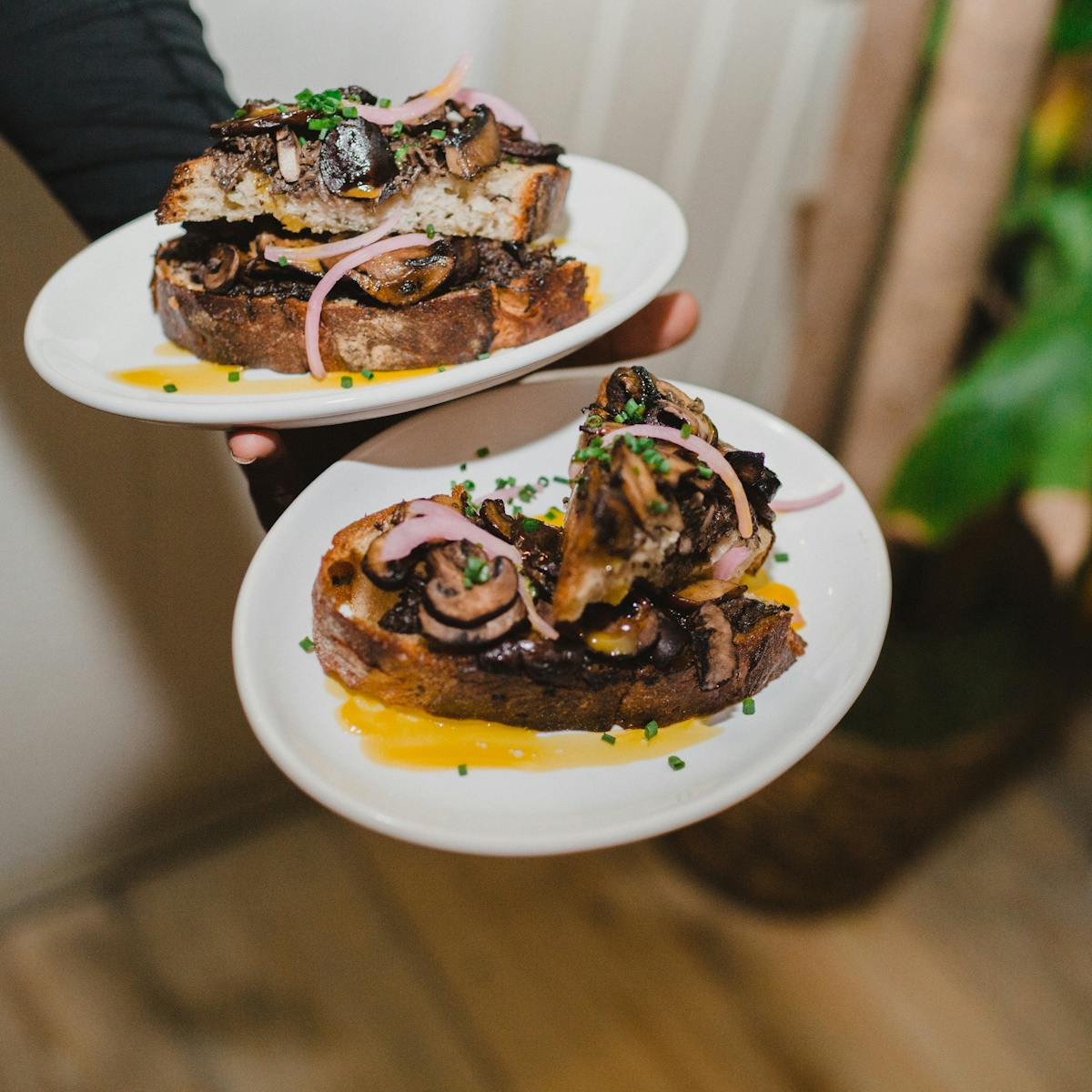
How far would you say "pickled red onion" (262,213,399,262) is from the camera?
5.98 ft

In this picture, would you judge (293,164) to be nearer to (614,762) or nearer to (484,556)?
(484,556)

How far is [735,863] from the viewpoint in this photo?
3301mm

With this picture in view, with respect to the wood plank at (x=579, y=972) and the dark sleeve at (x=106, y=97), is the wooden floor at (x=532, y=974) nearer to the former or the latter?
the wood plank at (x=579, y=972)

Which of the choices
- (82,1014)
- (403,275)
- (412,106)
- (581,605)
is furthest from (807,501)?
(82,1014)

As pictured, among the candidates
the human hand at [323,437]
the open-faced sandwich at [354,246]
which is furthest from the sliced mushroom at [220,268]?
the human hand at [323,437]

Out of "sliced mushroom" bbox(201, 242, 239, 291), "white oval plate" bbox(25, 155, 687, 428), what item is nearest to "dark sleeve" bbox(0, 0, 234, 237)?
"white oval plate" bbox(25, 155, 687, 428)

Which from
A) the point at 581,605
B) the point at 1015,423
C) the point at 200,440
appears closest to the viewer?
the point at 581,605

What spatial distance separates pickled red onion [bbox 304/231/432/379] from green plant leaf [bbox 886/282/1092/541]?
1.63 meters

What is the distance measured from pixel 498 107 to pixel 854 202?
1640 millimetres

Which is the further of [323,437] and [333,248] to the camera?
[323,437]

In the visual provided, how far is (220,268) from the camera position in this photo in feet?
6.08

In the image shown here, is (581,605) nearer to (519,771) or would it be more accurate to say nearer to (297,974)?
(519,771)

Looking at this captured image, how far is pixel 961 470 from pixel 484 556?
1.76 m

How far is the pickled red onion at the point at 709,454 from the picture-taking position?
1556mm
